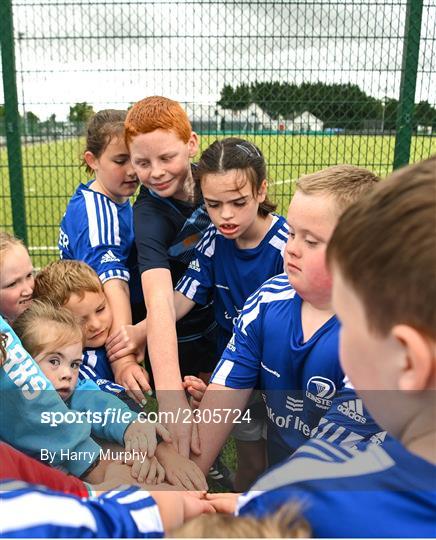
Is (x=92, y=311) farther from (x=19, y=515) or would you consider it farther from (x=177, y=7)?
(x=177, y=7)

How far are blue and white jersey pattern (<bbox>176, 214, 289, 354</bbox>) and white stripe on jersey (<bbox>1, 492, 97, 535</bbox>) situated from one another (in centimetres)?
162

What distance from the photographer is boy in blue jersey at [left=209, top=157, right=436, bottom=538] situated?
0.69 m

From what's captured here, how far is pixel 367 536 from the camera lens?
72 cm

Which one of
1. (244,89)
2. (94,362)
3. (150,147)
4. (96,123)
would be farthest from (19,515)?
(244,89)

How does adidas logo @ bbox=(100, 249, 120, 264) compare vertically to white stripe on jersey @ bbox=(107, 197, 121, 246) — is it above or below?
below

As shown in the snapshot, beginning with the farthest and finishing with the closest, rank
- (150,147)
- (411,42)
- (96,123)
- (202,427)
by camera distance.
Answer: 1. (411,42)
2. (96,123)
3. (150,147)
4. (202,427)

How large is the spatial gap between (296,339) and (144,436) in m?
0.61

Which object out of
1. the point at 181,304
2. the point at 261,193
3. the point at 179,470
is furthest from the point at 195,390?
the point at 261,193

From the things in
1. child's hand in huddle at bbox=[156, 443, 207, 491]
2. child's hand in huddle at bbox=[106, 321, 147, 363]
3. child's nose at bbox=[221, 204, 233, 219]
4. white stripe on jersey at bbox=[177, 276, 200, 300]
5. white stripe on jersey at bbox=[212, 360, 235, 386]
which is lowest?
child's hand in huddle at bbox=[156, 443, 207, 491]

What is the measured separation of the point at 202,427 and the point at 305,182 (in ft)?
2.92

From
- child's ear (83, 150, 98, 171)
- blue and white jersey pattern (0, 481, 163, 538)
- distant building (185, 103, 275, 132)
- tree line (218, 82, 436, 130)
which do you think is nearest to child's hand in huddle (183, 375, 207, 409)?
blue and white jersey pattern (0, 481, 163, 538)

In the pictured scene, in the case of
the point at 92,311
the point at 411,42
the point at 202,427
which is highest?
the point at 411,42

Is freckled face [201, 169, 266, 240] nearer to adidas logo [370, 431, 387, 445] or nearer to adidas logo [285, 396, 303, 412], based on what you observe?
adidas logo [285, 396, 303, 412]

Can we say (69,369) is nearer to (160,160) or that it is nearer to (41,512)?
(160,160)
